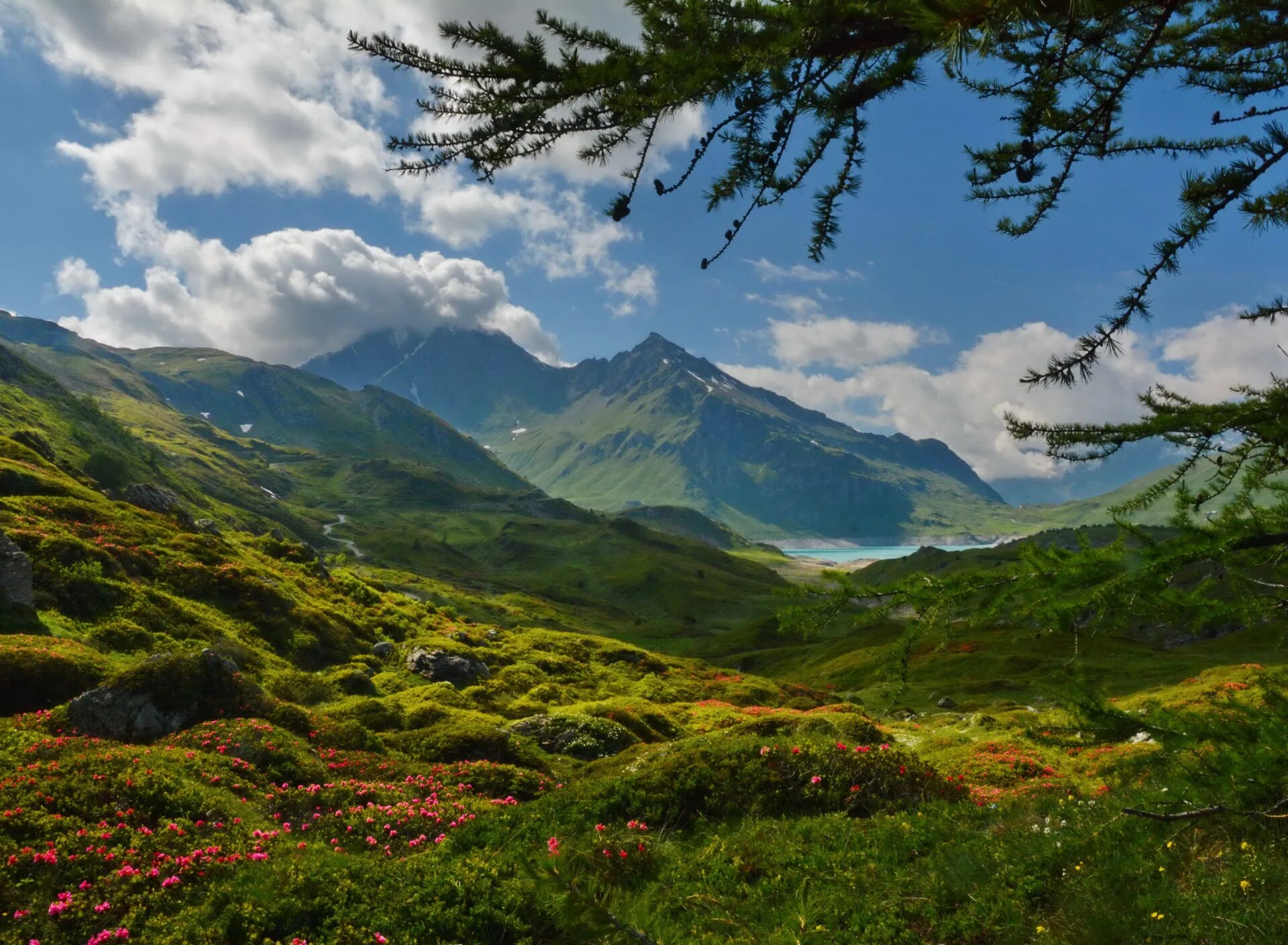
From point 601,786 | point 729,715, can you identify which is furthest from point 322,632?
point 601,786

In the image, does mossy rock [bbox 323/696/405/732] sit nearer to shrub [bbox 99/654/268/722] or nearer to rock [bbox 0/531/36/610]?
shrub [bbox 99/654/268/722]

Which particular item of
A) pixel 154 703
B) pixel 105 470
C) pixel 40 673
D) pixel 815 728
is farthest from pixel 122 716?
pixel 105 470

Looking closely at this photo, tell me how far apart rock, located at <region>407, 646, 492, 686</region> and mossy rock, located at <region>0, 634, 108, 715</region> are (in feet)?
64.5

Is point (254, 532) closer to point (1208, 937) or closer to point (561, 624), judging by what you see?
point (561, 624)

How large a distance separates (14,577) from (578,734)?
2635 centimetres

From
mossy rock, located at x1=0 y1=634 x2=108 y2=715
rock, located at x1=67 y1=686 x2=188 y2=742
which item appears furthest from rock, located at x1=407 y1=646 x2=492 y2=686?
rock, located at x1=67 y1=686 x2=188 y2=742

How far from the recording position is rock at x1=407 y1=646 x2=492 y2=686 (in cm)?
4116

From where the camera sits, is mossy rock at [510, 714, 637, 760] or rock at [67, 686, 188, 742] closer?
rock at [67, 686, 188, 742]

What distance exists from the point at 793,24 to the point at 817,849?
12327 millimetres

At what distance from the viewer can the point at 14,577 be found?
28.3 meters

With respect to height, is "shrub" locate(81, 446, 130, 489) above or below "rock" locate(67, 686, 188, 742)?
above

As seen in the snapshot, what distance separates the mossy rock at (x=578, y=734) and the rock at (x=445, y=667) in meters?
14.2

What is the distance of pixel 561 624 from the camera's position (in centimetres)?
12644

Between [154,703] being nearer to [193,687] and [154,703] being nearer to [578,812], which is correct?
[193,687]
